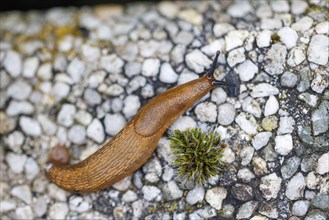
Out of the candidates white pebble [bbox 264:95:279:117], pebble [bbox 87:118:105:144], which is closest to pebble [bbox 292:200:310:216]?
white pebble [bbox 264:95:279:117]

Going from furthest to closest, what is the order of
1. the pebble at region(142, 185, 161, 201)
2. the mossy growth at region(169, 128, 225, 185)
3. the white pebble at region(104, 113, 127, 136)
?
1. the white pebble at region(104, 113, 127, 136)
2. the pebble at region(142, 185, 161, 201)
3. the mossy growth at region(169, 128, 225, 185)

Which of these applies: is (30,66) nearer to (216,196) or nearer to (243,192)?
(216,196)

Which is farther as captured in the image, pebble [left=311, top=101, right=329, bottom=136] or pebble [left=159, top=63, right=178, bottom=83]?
pebble [left=159, top=63, right=178, bottom=83]

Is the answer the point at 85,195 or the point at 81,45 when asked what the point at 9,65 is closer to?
the point at 81,45

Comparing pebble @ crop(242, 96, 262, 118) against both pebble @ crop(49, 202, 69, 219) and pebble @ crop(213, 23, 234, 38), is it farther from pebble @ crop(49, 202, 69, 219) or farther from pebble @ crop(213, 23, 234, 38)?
pebble @ crop(49, 202, 69, 219)

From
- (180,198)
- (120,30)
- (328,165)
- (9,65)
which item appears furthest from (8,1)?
(328,165)

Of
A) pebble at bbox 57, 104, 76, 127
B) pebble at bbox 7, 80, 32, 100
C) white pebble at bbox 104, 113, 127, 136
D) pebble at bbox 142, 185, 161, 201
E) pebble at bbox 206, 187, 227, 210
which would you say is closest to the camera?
pebble at bbox 206, 187, 227, 210
